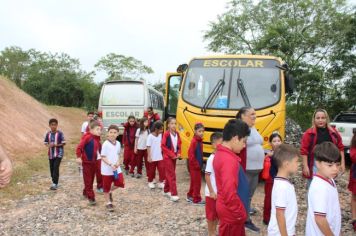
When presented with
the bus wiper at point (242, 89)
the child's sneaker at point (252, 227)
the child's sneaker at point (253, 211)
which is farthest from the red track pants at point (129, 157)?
the child's sneaker at point (252, 227)

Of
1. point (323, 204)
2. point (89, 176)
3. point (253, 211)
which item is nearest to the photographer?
point (323, 204)

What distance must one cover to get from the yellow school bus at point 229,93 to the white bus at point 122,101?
Result: 24.1 ft

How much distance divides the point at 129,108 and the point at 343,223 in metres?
10.9

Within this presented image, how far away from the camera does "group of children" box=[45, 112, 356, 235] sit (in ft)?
10.7

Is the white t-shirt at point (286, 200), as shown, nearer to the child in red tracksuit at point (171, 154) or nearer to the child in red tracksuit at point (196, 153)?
the child in red tracksuit at point (196, 153)

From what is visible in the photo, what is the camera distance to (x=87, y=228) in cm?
595

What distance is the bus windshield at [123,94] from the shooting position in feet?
53.2

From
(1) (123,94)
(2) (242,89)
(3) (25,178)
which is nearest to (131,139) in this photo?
(3) (25,178)

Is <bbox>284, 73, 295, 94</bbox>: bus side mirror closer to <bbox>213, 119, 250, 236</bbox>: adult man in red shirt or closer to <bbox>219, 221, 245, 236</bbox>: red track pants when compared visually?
<bbox>213, 119, 250, 236</bbox>: adult man in red shirt

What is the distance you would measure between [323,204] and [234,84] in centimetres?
541

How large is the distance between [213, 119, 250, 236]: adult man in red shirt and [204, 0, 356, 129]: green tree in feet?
58.7

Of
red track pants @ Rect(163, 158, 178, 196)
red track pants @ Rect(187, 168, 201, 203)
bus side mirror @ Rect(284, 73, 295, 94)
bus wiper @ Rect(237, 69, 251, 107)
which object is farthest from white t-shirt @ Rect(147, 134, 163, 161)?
bus side mirror @ Rect(284, 73, 295, 94)

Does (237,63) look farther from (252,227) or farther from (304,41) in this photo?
(304,41)

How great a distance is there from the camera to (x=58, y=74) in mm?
45750
